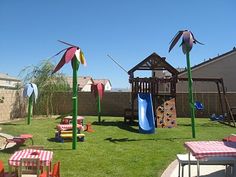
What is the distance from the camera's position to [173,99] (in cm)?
1723

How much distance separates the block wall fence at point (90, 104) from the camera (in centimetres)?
2014

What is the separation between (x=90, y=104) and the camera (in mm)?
23375

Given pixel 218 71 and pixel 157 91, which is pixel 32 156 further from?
pixel 218 71

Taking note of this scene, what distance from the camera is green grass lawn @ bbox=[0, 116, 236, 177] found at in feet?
25.1

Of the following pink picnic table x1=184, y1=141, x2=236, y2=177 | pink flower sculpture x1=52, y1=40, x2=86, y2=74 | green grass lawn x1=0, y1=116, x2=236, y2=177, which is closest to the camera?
pink picnic table x1=184, y1=141, x2=236, y2=177

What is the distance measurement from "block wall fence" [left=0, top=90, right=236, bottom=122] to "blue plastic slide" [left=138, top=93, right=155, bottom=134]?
589 centimetres

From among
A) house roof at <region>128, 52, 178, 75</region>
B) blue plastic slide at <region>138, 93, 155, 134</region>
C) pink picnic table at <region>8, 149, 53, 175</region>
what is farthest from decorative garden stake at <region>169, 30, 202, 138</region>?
pink picnic table at <region>8, 149, 53, 175</region>

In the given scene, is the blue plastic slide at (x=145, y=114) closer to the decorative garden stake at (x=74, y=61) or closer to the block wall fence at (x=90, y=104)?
the decorative garden stake at (x=74, y=61)

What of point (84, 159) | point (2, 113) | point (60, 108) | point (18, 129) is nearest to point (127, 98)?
point (60, 108)

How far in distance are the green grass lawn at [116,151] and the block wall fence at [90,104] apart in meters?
5.71

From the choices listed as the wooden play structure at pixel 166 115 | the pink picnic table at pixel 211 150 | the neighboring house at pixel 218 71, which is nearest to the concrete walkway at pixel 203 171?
the pink picnic table at pixel 211 150

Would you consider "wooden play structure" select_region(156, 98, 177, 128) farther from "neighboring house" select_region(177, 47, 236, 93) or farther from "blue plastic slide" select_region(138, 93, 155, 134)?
"neighboring house" select_region(177, 47, 236, 93)

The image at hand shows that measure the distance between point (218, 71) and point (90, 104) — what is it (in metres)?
12.2

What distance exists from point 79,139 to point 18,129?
418cm
